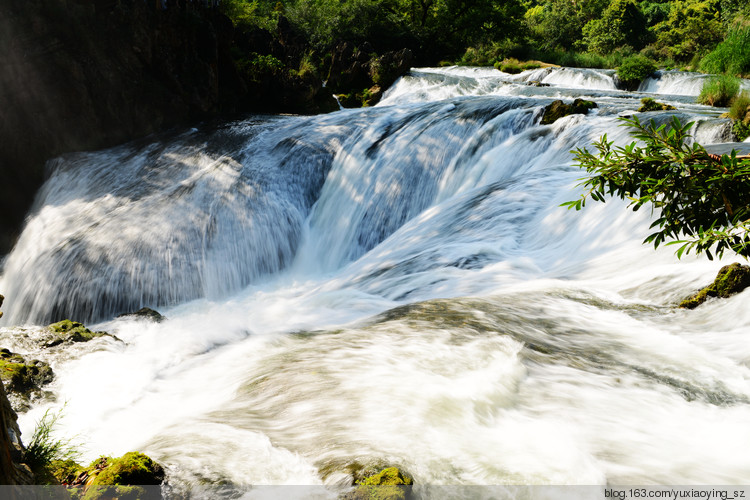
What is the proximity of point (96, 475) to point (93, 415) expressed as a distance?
54.4 inches

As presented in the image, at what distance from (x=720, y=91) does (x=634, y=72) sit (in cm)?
940

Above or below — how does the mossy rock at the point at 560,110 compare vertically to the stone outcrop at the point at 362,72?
below

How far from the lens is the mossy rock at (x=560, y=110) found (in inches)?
338

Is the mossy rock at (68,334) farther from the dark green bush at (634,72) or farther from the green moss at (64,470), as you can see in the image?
the dark green bush at (634,72)

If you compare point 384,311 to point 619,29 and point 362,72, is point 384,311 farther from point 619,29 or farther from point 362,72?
point 619,29

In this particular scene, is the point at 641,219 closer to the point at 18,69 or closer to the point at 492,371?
the point at 492,371

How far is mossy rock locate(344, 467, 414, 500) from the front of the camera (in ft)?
6.24

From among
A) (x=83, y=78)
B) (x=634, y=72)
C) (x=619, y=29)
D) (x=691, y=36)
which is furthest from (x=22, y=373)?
(x=619, y=29)

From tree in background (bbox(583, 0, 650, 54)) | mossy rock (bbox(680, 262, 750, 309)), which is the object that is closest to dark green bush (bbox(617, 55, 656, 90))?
mossy rock (bbox(680, 262, 750, 309))

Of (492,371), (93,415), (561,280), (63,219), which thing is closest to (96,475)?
(93,415)

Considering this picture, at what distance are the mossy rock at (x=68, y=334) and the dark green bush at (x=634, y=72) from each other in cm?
2050

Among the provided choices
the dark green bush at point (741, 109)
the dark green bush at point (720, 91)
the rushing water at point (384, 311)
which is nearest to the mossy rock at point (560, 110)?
the rushing water at point (384, 311)

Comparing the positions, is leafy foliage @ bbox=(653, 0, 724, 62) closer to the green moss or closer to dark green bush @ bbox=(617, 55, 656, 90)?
dark green bush @ bbox=(617, 55, 656, 90)

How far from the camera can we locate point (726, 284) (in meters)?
3.65
